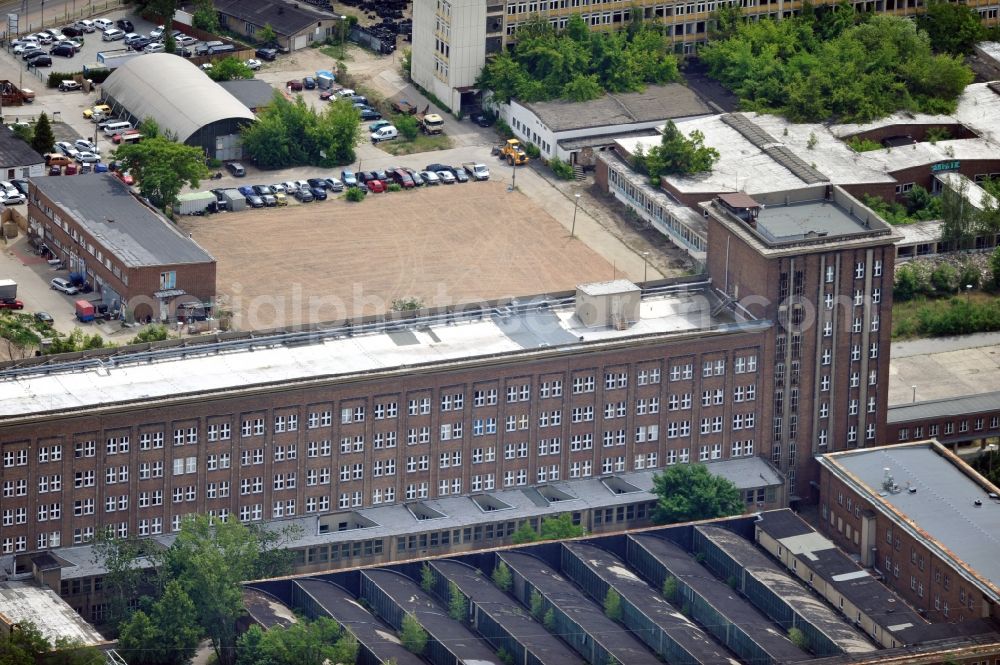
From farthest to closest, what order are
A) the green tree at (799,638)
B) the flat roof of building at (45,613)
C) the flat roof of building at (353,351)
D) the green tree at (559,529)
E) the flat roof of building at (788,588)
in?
1. the green tree at (559,529)
2. the flat roof of building at (353,351)
3. the green tree at (799,638)
4. the flat roof of building at (788,588)
5. the flat roof of building at (45,613)

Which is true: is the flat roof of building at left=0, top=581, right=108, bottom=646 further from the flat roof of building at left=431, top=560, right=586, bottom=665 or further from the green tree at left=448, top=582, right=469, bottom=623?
the flat roof of building at left=431, top=560, right=586, bottom=665

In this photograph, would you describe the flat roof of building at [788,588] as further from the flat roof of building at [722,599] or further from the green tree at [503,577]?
the green tree at [503,577]

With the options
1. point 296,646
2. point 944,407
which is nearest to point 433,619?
point 296,646

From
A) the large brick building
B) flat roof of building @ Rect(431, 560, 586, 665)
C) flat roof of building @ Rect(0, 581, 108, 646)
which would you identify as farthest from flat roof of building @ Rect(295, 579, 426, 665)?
flat roof of building @ Rect(0, 581, 108, 646)

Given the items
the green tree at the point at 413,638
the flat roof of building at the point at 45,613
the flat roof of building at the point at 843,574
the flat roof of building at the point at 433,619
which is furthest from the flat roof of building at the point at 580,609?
the flat roof of building at the point at 45,613

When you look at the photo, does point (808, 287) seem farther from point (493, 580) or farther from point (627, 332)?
point (493, 580)

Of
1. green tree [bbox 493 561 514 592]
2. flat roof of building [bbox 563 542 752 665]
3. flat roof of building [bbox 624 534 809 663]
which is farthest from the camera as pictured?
green tree [bbox 493 561 514 592]
